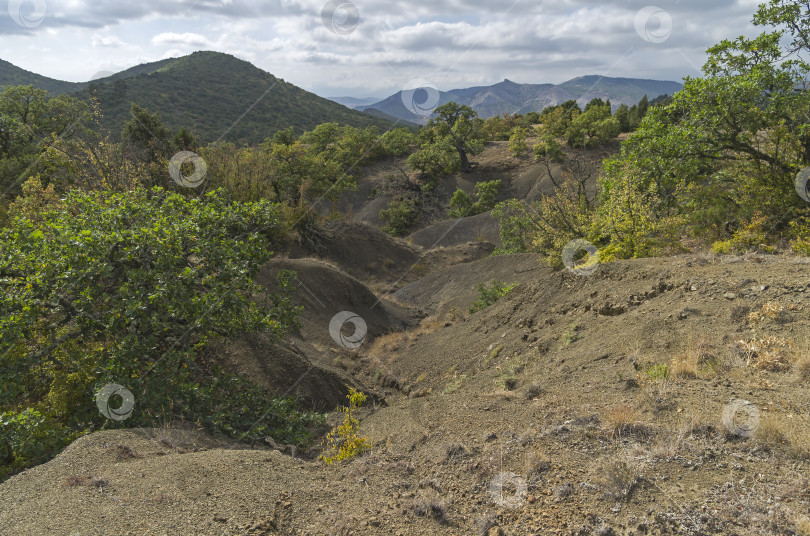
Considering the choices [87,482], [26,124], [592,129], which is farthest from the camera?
[592,129]

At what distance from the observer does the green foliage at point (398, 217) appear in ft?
143

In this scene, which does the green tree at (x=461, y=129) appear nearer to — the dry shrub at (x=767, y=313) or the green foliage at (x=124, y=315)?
the green foliage at (x=124, y=315)

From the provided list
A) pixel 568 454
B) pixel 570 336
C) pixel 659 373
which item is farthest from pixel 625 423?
pixel 570 336

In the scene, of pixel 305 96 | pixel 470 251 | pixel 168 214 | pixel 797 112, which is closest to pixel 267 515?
pixel 168 214

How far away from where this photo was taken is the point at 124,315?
6414 millimetres

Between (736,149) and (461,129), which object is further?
(461,129)

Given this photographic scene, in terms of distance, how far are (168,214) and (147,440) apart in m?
4.03

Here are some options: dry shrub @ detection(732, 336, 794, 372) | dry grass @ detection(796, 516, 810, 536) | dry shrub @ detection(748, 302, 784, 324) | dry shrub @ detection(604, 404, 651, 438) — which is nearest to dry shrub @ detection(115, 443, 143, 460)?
dry shrub @ detection(604, 404, 651, 438)

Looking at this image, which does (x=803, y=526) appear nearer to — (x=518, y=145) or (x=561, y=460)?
(x=561, y=460)

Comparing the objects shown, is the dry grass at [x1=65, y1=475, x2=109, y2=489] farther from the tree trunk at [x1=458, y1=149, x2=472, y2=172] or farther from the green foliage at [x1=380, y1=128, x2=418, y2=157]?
the green foliage at [x1=380, y1=128, x2=418, y2=157]

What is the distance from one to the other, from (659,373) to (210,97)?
98.1m

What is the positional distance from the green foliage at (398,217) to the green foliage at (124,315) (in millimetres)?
35831

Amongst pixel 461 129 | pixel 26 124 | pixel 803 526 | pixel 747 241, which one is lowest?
pixel 803 526

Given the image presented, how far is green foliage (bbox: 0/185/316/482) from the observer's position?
6023 millimetres
